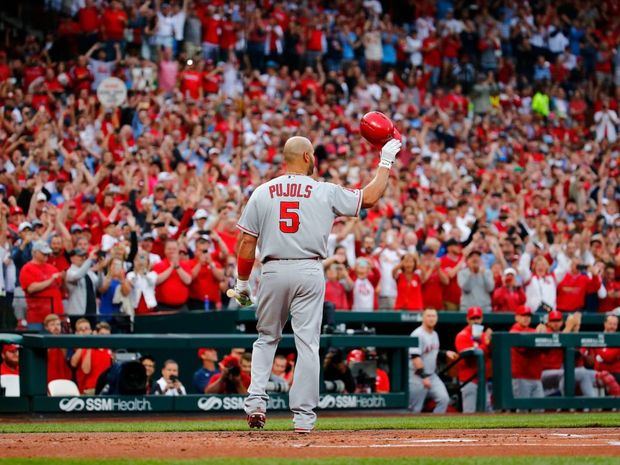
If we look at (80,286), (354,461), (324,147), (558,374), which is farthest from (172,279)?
(354,461)

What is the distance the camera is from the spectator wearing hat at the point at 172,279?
15.2 m

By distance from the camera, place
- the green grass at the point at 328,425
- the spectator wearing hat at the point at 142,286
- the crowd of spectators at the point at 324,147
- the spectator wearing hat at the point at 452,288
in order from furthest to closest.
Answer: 1. the spectator wearing hat at the point at 452,288
2. the crowd of spectators at the point at 324,147
3. the spectator wearing hat at the point at 142,286
4. the green grass at the point at 328,425

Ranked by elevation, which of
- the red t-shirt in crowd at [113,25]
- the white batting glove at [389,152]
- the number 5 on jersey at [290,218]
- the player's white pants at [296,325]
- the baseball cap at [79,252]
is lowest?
the player's white pants at [296,325]

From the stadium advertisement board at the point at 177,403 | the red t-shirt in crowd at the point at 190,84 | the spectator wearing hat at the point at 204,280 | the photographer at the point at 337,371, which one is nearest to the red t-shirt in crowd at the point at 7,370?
the stadium advertisement board at the point at 177,403

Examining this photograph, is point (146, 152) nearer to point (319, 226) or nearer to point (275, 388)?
point (275, 388)

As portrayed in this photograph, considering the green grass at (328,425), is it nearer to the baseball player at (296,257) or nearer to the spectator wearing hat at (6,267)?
the baseball player at (296,257)

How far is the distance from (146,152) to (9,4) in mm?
7030

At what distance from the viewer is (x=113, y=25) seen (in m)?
22.3

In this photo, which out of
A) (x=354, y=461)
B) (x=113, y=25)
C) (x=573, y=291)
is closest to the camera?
(x=354, y=461)

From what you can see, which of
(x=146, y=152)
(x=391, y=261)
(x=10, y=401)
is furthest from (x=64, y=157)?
(x=10, y=401)

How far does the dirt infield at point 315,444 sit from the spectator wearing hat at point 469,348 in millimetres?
5326

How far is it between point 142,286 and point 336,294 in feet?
7.97

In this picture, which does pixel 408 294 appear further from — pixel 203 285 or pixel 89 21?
pixel 89 21

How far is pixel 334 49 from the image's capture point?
27.0 m
